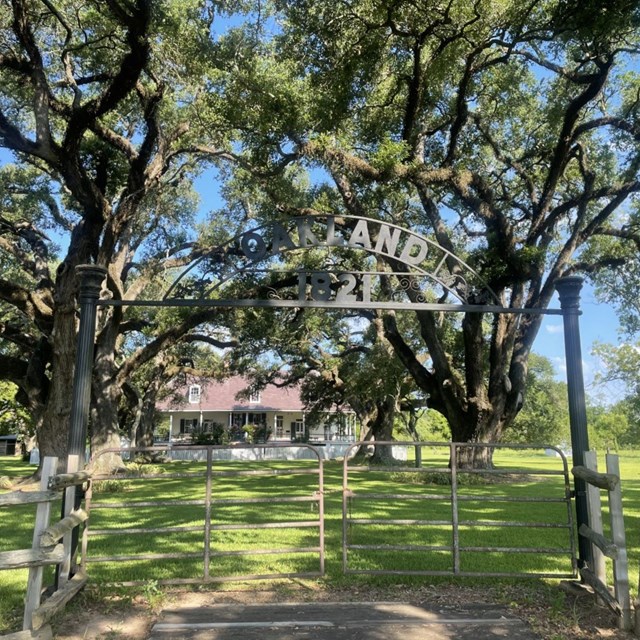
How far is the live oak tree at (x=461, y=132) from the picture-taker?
37.3 feet

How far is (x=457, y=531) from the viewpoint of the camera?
6.09 meters

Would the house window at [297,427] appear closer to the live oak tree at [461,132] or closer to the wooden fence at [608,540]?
the live oak tree at [461,132]

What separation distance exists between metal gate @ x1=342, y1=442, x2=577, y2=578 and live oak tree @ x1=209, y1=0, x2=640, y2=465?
2.28 metres

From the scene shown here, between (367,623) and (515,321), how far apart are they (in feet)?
44.4

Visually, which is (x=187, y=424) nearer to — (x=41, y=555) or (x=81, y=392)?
(x=81, y=392)

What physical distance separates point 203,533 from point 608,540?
5865 mm

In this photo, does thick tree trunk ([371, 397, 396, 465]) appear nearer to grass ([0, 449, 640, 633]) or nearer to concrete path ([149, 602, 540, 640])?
grass ([0, 449, 640, 633])

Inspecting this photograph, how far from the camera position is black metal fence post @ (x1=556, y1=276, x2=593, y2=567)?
6.04 meters

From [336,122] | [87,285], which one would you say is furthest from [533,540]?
[336,122]

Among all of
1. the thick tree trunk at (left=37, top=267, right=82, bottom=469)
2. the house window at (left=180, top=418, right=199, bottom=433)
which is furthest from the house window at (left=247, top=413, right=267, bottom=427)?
the thick tree trunk at (left=37, top=267, right=82, bottom=469)

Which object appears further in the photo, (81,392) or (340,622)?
(81,392)

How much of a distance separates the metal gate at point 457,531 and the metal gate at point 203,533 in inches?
26.2

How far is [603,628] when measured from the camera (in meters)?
4.83

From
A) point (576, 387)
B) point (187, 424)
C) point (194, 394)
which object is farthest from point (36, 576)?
point (187, 424)
